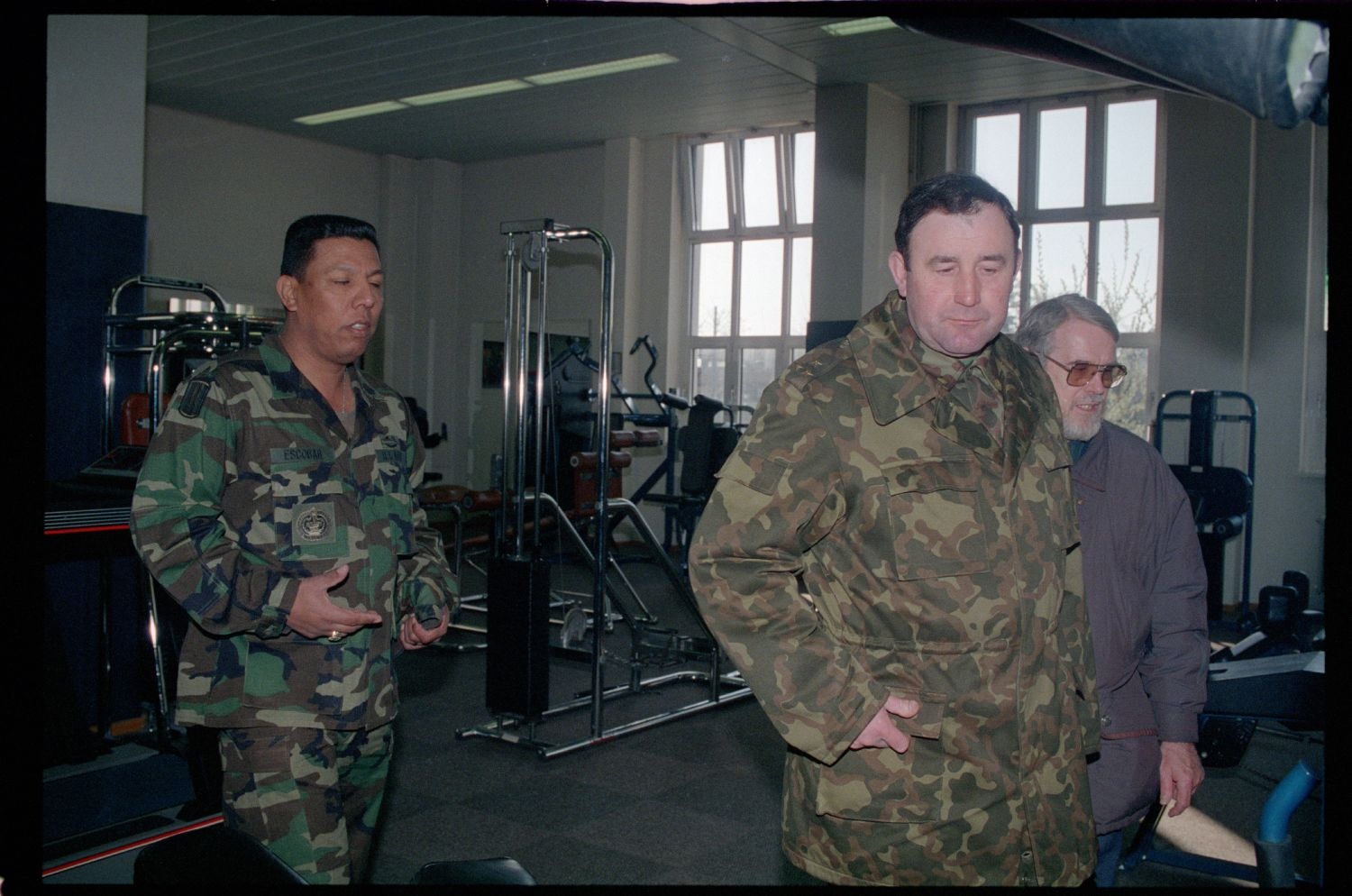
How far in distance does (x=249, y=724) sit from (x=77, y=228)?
2829mm

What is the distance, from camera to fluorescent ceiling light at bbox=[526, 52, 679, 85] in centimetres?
748

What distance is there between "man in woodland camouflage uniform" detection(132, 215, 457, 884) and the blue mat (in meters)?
1.05

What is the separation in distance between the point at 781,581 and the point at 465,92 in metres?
7.94

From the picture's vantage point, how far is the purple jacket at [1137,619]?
172cm

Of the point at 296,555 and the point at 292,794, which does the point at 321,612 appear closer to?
the point at 296,555

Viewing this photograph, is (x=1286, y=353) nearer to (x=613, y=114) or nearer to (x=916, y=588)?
(x=613, y=114)

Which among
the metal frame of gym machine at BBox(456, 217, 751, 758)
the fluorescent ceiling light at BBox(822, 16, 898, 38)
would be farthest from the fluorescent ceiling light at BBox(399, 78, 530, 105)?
the metal frame of gym machine at BBox(456, 217, 751, 758)

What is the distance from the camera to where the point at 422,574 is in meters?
1.95

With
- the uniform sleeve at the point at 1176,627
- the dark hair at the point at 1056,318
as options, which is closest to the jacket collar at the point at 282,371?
the dark hair at the point at 1056,318

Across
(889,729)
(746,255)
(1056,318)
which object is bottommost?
(889,729)

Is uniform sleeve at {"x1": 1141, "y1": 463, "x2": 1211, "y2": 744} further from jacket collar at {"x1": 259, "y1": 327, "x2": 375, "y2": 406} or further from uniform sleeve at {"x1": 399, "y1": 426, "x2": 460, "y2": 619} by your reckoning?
jacket collar at {"x1": 259, "y1": 327, "x2": 375, "y2": 406}

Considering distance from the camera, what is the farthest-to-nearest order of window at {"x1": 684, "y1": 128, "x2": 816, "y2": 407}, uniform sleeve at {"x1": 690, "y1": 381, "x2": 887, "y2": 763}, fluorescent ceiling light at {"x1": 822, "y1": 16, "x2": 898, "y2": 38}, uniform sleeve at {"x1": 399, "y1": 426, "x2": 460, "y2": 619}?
window at {"x1": 684, "y1": 128, "x2": 816, "y2": 407} < fluorescent ceiling light at {"x1": 822, "y1": 16, "x2": 898, "y2": 38} < uniform sleeve at {"x1": 399, "y1": 426, "x2": 460, "y2": 619} < uniform sleeve at {"x1": 690, "y1": 381, "x2": 887, "y2": 763}

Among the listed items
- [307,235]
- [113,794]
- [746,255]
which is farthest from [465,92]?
[307,235]

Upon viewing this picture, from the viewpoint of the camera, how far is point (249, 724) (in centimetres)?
170
